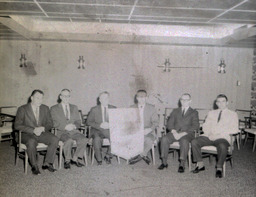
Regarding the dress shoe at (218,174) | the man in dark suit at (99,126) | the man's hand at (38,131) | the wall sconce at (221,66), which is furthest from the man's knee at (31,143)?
the wall sconce at (221,66)

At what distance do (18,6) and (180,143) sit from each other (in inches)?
158

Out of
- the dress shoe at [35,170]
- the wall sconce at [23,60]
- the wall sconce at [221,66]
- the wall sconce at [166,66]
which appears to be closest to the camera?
the dress shoe at [35,170]

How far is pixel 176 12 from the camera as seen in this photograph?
5.16 m

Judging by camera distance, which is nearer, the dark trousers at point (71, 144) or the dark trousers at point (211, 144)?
the dark trousers at point (211, 144)

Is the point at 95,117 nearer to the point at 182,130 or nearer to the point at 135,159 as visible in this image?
the point at 135,159

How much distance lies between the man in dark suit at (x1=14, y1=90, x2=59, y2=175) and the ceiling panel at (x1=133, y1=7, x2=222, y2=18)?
260 cm

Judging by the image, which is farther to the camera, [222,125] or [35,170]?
[222,125]

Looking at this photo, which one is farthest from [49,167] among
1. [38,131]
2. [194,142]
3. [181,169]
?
[194,142]

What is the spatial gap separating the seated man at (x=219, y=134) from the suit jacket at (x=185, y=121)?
23 centimetres

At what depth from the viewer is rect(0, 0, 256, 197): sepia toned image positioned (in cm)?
421

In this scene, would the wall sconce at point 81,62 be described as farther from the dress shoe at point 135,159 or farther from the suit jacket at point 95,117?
the dress shoe at point 135,159

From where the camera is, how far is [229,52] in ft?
25.8

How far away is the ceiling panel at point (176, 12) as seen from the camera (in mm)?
5008

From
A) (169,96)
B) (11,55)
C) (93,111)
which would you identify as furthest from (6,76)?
(169,96)
